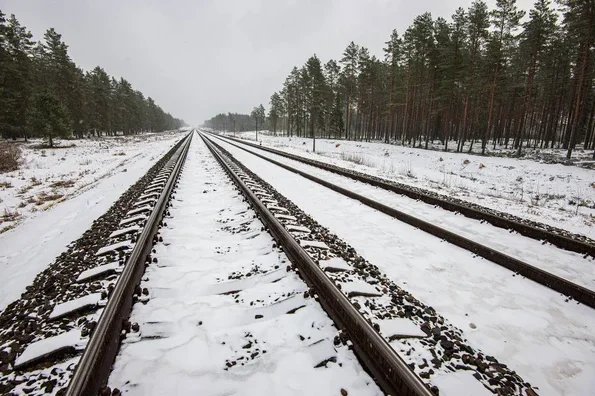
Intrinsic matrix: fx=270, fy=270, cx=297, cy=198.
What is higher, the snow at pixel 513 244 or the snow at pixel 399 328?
the snow at pixel 399 328

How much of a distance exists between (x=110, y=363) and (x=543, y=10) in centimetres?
4334

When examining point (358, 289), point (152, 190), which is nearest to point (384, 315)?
point (358, 289)

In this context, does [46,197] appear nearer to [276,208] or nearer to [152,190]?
[152,190]

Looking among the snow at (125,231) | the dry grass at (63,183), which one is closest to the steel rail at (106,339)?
the snow at (125,231)

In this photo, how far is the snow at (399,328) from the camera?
260 cm

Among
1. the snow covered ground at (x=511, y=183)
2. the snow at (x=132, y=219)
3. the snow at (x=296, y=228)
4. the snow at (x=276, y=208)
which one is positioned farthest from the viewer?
the snow covered ground at (x=511, y=183)

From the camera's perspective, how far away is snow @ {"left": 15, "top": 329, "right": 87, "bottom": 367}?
7.09ft

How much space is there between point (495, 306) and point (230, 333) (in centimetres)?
321

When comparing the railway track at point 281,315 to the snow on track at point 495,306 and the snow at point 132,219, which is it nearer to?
the snow on track at point 495,306

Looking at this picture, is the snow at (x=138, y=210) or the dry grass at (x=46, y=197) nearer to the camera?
the snow at (x=138, y=210)

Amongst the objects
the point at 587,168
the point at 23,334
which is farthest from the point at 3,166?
the point at 587,168

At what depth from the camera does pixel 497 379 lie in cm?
224

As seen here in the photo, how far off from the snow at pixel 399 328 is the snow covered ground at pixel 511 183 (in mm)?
6686

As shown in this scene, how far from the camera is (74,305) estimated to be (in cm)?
283
